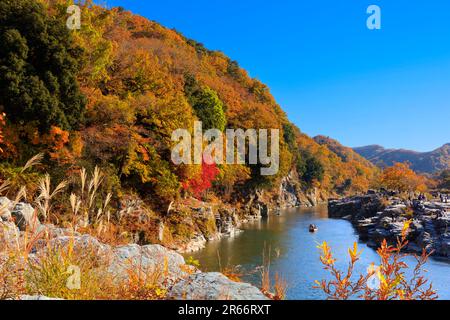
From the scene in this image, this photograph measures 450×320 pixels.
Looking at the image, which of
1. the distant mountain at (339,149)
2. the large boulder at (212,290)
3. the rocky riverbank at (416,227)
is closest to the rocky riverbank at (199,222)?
the rocky riverbank at (416,227)

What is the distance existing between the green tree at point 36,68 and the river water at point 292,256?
8.58m

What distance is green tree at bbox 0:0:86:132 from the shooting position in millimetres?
14219

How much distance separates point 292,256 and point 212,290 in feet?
58.9

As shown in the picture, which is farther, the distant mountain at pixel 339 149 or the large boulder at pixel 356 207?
the distant mountain at pixel 339 149

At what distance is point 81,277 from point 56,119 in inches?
528

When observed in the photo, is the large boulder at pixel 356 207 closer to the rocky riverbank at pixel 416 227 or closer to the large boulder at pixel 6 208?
the rocky riverbank at pixel 416 227

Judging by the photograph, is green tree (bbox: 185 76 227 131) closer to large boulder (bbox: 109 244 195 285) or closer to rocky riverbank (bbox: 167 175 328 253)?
rocky riverbank (bbox: 167 175 328 253)

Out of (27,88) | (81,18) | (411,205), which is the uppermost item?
(81,18)

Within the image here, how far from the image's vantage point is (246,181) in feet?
134

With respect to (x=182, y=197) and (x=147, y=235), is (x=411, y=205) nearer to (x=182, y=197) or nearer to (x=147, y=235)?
(x=182, y=197)

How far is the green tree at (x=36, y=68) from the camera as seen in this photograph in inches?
560

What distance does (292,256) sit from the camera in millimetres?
20078

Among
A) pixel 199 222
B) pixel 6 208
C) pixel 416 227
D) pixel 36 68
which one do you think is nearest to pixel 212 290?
pixel 6 208
